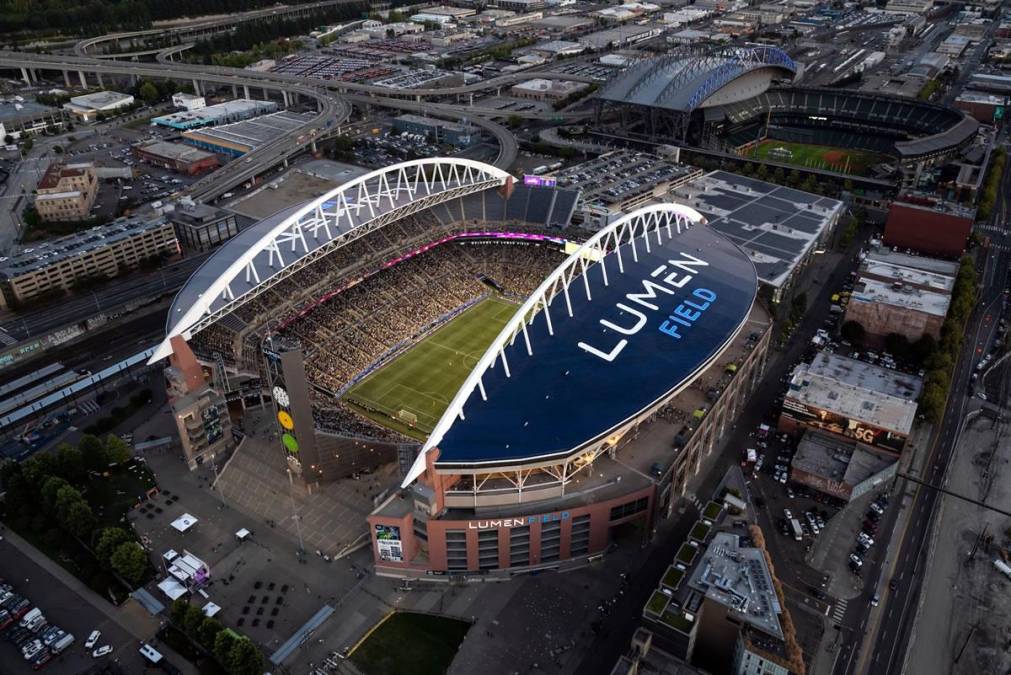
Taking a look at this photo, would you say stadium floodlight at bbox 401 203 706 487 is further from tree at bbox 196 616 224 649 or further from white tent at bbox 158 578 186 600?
white tent at bbox 158 578 186 600

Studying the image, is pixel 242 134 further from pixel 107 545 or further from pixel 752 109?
pixel 107 545

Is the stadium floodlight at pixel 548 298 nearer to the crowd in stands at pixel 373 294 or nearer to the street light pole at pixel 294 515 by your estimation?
the crowd in stands at pixel 373 294

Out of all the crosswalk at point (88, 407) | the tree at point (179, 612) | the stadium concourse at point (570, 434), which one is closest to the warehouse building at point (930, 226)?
the stadium concourse at point (570, 434)

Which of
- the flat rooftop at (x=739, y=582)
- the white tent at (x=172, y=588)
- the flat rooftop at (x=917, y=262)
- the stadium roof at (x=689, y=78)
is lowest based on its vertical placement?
the white tent at (x=172, y=588)

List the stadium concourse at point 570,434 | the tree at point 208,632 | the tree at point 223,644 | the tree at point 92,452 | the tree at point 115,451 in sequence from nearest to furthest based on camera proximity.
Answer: the tree at point 223,644, the tree at point 208,632, the stadium concourse at point 570,434, the tree at point 92,452, the tree at point 115,451

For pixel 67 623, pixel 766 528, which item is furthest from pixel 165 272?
pixel 766 528

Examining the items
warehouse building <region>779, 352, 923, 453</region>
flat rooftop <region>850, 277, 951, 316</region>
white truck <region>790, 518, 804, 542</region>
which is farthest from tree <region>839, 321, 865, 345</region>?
white truck <region>790, 518, 804, 542</region>

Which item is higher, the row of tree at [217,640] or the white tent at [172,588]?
the row of tree at [217,640]
